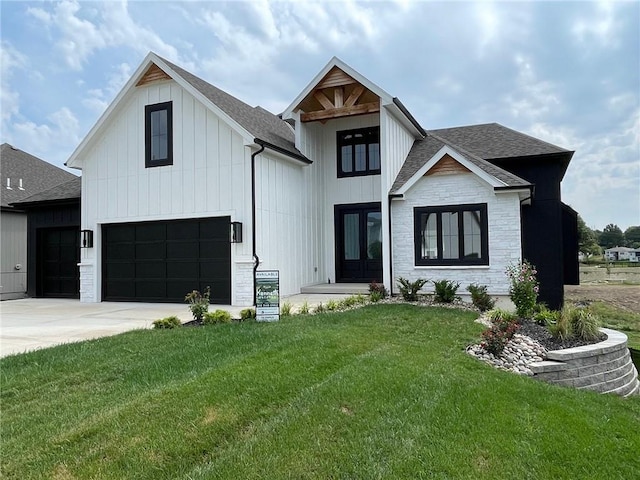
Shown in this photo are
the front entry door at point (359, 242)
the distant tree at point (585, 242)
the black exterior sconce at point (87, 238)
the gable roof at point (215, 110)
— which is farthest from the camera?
the distant tree at point (585, 242)

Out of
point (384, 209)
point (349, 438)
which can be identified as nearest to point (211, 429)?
point (349, 438)

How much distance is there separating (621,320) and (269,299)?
13799 mm

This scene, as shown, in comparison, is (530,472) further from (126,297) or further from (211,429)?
(126,297)

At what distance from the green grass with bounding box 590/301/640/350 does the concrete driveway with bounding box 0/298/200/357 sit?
1163cm

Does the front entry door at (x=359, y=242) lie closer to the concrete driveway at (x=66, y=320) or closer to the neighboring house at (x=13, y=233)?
the concrete driveway at (x=66, y=320)

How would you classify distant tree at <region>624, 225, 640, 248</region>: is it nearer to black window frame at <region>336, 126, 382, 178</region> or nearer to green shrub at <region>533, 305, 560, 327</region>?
black window frame at <region>336, 126, 382, 178</region>

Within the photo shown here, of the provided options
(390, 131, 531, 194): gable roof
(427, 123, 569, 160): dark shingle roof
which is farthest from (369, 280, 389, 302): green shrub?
(427, 123, 569, 160): dark shingle roof

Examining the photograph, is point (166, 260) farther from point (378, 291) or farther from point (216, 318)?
point (378, 291)

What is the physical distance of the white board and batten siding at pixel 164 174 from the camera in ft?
39.7

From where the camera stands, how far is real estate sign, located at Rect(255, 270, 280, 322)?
840 cm

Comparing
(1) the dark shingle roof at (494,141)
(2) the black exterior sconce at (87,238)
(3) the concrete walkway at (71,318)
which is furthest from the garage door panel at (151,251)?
(1) the dark shingle roof at (494,141)

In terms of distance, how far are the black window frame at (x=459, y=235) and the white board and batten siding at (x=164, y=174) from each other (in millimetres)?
4810

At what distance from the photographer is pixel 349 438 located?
146 inches

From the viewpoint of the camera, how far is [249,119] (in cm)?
1365
